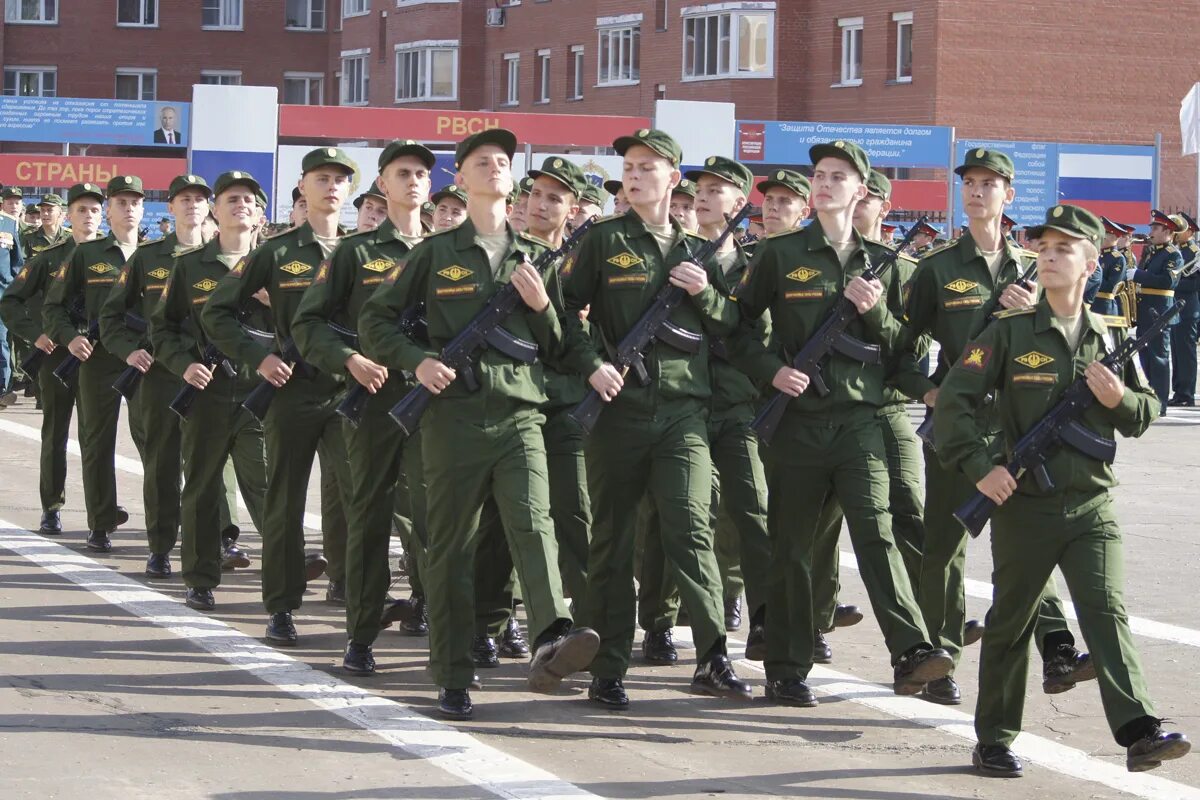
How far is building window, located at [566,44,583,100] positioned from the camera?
199 feet

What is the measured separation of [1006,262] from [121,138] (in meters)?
29.0

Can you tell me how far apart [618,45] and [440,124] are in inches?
1039

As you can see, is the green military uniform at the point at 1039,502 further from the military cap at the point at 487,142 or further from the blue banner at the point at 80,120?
the blue banner at the point at 80,120

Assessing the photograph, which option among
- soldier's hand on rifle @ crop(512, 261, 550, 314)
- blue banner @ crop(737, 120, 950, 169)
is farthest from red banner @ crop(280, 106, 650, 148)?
soldier's hand on rifle @ crop(512, 261, 550, 314)

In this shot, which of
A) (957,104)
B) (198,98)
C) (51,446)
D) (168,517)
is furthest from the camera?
(957,104)

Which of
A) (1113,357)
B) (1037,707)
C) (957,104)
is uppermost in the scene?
(957,104)

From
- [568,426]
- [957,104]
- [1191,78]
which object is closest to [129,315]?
[568,426]

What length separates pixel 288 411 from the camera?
9719 millimetres

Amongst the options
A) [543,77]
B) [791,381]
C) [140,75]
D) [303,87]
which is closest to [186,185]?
[791,381]

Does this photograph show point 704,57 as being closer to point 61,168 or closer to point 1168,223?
point 61,168

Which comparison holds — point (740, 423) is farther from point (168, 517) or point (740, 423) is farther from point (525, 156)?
point (525, 156)

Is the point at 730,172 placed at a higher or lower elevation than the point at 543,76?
lower

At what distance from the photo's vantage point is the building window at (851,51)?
52469 millimetres

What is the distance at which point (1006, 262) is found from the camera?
9.05 m
